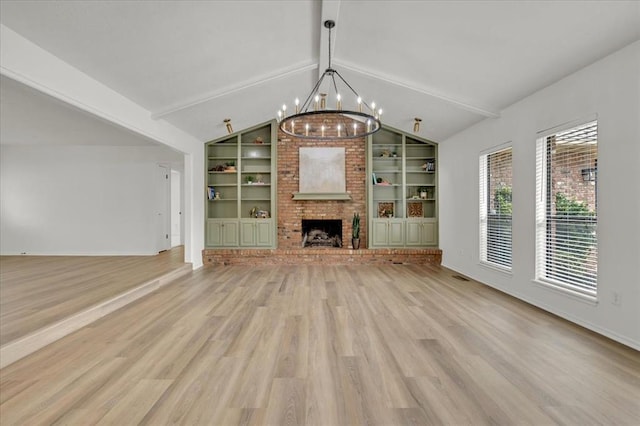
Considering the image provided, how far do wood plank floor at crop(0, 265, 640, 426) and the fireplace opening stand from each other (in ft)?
11.6

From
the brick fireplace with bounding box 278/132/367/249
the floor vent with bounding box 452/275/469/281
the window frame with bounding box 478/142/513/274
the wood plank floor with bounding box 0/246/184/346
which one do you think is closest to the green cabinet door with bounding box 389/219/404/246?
the brick fireplace with bounding box 278/132/367/249

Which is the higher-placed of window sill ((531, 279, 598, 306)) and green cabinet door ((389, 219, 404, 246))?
green cabinet door ((389, 219, 404, 246))

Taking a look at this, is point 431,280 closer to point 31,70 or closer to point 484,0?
point 484,0

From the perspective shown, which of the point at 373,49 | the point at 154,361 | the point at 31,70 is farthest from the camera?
the point at 373,49

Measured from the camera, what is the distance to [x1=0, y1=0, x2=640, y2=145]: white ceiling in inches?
104

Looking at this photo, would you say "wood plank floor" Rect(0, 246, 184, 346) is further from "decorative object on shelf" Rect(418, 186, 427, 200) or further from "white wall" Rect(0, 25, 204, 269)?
"decorative object on shelf" Rect(418, 186, 427, 200)

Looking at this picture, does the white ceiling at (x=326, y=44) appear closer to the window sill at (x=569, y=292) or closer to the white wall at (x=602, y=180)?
the white wall at (x=602, y=180)

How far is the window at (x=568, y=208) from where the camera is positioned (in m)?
3.10

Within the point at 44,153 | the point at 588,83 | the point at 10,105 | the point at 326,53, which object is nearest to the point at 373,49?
the point at 326,53

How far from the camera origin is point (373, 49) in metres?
4.00

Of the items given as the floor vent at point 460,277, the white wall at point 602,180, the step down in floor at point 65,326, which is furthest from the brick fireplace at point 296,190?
the step down in floor at point 65,326

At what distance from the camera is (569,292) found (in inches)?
130

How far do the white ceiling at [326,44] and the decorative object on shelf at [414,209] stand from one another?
2.46 meters

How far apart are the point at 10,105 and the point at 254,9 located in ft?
13.5
